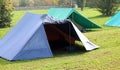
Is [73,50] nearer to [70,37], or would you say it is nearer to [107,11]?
[70,37]

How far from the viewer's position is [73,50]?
11250 millimetres

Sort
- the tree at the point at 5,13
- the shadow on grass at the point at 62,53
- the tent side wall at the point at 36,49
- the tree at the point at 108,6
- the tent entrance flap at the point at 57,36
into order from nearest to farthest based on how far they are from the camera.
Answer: the shadow on grass at the point at 62,53, the tent side wall at the point at 36,49, the tent entrance flap at the point at 57,36, the tree at the point at 5,13, the tree at the point at 108,6

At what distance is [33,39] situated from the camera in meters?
10.3

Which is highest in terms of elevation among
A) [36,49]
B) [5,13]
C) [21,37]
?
[21,37]

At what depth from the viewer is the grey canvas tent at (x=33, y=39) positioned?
10.1m

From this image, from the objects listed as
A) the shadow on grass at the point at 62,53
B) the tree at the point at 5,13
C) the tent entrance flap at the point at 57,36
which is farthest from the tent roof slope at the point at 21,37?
the tree at the point at 5,13

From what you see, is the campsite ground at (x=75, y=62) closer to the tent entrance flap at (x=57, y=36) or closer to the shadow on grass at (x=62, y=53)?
the shadow on grass at (x=62, y=53)

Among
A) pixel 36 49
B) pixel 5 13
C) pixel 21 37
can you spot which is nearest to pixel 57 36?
pixel 21 37

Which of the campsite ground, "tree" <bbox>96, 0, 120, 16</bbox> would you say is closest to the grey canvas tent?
the campsite ground

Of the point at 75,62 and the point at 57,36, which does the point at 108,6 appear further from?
the point at 75,62

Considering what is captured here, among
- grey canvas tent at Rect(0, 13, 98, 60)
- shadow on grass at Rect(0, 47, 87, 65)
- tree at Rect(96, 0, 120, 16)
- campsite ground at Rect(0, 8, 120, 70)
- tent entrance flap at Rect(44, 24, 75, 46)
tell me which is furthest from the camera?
tree at Rect(96, 0, 120, 16)

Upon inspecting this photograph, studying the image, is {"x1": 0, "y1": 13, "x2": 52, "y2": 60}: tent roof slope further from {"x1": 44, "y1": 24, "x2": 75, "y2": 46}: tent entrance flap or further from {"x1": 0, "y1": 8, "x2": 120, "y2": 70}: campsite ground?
{"x1": 44, "y1": 24, "x2": 75, "y2": 46}: tent entrance flap

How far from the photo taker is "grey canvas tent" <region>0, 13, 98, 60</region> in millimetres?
10086

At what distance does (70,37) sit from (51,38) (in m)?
1.63
